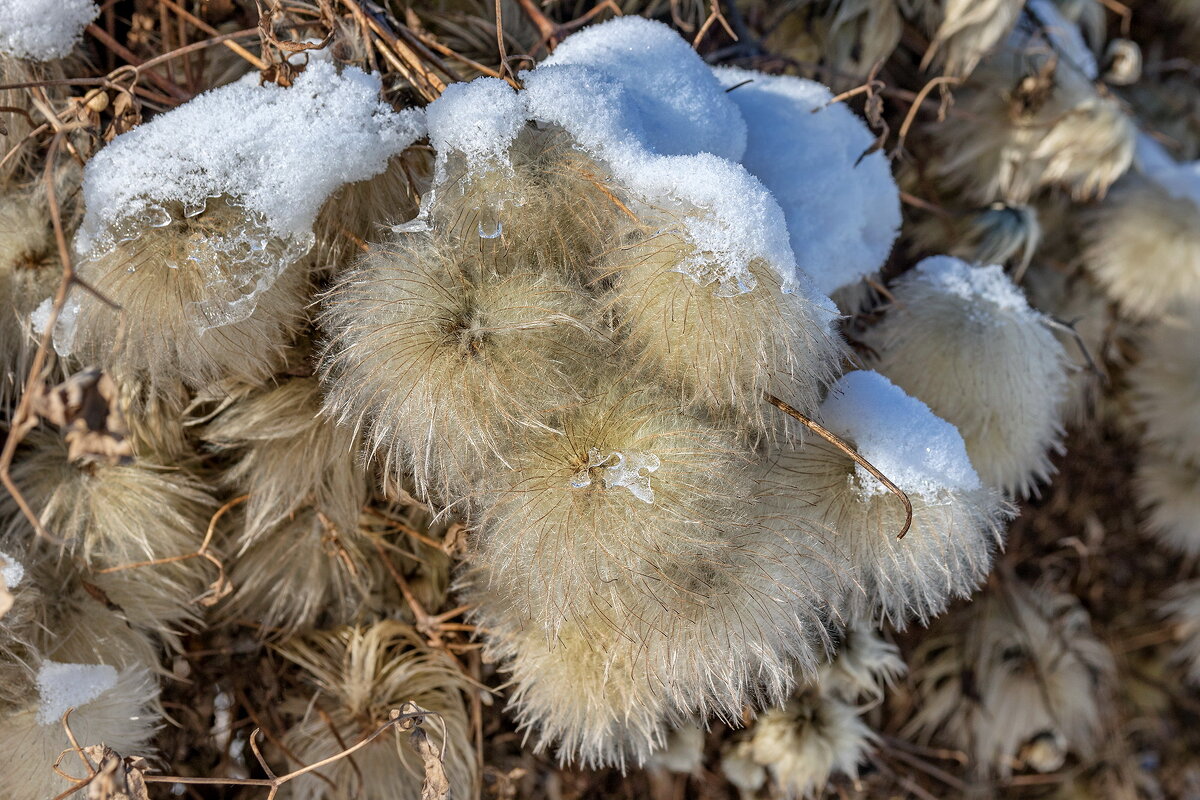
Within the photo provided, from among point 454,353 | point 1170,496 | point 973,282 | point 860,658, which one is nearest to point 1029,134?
point 973,282

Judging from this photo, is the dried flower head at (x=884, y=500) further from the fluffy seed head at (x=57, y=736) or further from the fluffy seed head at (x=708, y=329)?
the fluffy seed head at (x=57, y=736)

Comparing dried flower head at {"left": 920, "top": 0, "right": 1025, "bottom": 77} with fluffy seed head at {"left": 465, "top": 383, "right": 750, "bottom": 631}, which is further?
dried flower head at {"left": 920, "top": 0, "right": 1025, "bottom": 77}

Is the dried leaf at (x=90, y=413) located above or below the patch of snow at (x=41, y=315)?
above

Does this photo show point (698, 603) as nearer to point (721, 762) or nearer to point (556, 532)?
point (556, 532)

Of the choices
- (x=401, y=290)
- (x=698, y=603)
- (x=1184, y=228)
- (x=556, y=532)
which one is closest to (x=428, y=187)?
(x=401, y=290)

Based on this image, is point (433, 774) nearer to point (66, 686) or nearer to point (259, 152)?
point (66, 686)

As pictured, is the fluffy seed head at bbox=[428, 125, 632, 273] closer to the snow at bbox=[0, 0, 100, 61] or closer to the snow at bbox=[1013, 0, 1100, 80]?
the snow at bbox=[0, 0, 100, 61]

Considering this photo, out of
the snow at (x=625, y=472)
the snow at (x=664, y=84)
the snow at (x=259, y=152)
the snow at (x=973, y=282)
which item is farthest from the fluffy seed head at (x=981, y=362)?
the snow at (x=259, y=152)

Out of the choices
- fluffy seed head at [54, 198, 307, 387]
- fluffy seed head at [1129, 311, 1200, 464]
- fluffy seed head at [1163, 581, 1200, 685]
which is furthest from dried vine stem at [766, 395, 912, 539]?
fluffy seed head at [1163, 581, 1200, 685]
